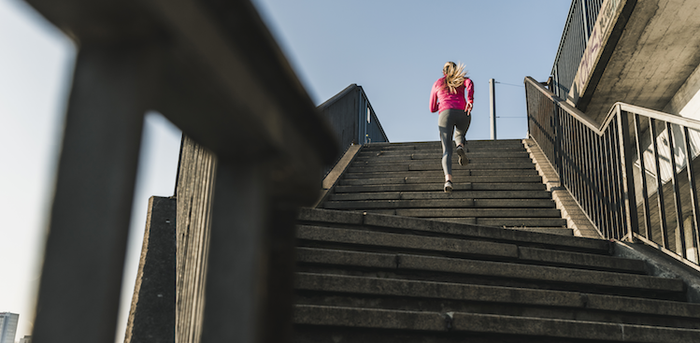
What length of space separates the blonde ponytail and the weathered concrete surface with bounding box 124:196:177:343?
323cm

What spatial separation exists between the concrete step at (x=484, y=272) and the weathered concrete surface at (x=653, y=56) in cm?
317

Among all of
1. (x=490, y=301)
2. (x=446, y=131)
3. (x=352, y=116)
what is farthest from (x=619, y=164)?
(x=352, y=116)

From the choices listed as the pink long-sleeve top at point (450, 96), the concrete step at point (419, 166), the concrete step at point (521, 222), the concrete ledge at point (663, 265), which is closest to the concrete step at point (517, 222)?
the concrete step at point (521, 222)

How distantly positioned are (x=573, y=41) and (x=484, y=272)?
688cm

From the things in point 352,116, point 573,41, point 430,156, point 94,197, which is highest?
point 573,41

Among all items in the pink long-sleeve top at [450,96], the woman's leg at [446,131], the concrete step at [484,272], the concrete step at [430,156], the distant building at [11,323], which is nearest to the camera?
the distant building at [11,323]

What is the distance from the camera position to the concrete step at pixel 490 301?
9.18ft

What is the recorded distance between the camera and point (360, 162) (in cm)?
807

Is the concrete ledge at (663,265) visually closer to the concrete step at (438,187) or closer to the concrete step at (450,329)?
the concrete step at (450,329)

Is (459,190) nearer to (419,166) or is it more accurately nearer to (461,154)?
(461,154)

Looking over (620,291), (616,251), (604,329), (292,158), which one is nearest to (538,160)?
(616,251)

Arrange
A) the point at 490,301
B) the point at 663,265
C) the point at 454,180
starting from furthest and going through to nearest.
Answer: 1. the point at 454,180
2. the point at 663,265
3. the point at 490,301

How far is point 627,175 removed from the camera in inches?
154

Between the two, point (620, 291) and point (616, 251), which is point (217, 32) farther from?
point (616, 251)
